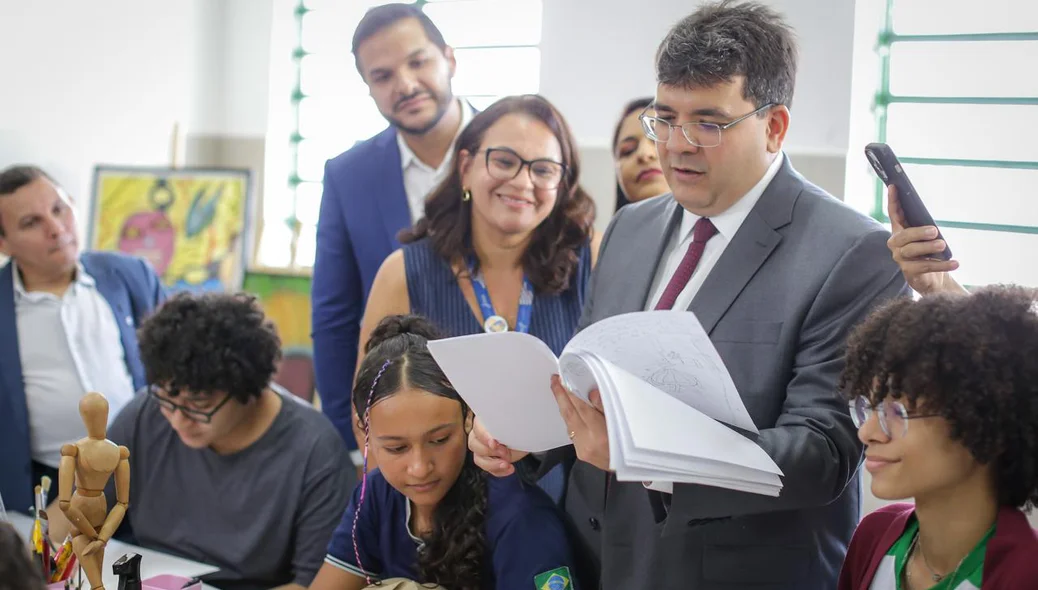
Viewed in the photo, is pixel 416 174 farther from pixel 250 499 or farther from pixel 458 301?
pixel 250 499

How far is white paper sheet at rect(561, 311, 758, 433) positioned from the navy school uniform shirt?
22.7 inches

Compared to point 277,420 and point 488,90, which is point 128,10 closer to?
point 488,90

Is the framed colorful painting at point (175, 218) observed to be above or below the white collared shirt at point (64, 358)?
above

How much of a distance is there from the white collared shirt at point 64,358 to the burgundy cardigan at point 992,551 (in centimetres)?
258

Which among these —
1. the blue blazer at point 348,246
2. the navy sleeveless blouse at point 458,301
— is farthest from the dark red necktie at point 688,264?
the blue blazer at point 348,246

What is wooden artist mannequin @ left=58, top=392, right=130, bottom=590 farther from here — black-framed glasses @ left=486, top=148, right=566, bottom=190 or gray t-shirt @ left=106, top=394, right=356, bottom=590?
black-framed glasses @ left=486, top=148, right=566, bottom=190

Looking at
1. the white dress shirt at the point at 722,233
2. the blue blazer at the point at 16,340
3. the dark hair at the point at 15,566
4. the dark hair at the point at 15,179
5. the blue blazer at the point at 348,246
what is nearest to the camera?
the dark hair at the point at 15,566

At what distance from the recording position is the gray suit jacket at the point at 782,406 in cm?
146

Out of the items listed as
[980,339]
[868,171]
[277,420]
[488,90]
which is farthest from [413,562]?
[488,90]

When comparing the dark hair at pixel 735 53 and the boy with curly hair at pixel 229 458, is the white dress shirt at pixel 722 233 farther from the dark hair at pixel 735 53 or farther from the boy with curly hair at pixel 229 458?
the boy with curly hair at pixel 229 458

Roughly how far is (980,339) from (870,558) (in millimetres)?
404

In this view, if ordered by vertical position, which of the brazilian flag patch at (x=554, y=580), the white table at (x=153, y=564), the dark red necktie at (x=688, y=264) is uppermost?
the dark red necktie at (x=688, y=264)

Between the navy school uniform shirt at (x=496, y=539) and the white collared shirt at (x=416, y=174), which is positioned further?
the white collared shirt at (x=416, y=174)

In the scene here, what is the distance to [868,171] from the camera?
402cm
